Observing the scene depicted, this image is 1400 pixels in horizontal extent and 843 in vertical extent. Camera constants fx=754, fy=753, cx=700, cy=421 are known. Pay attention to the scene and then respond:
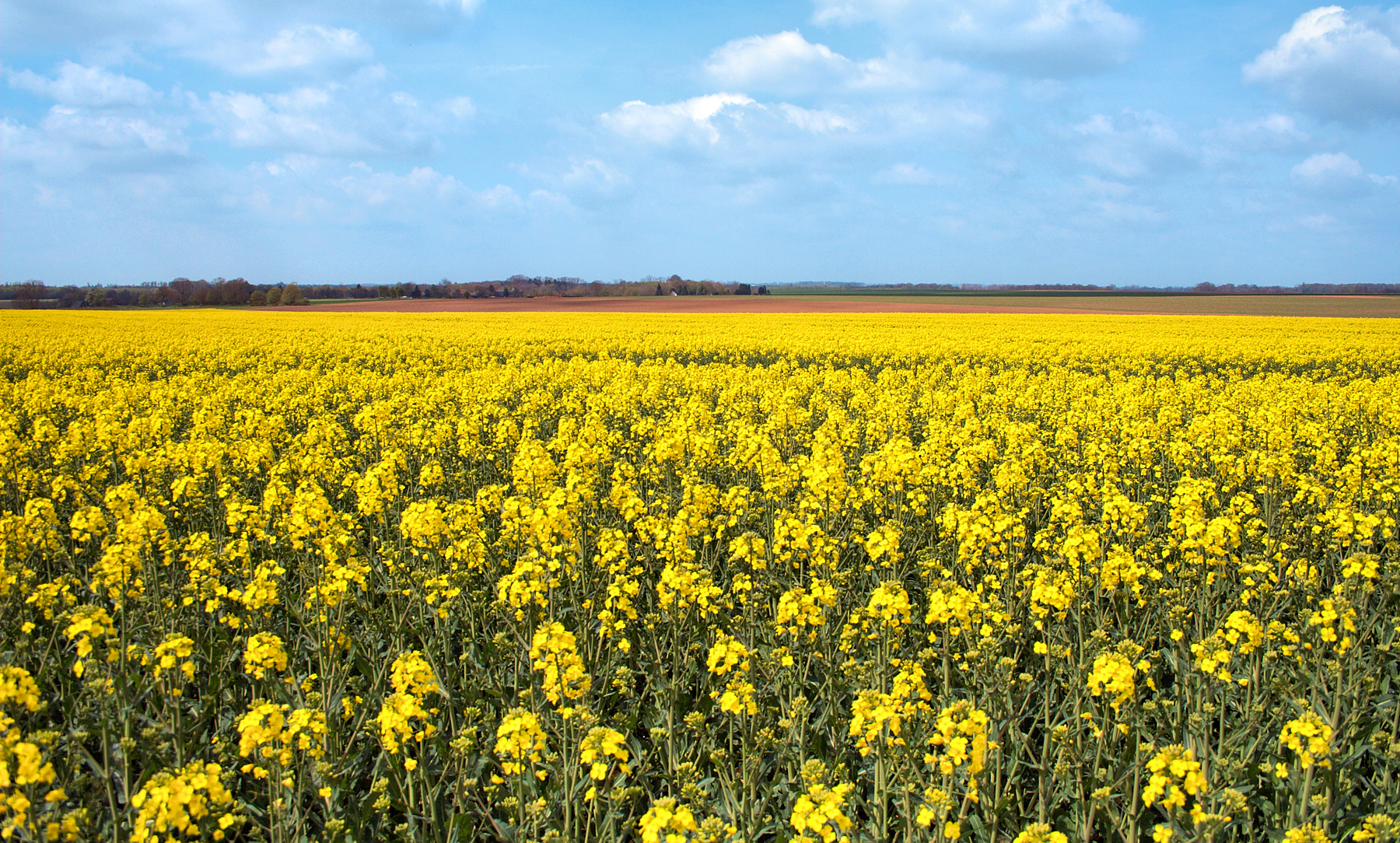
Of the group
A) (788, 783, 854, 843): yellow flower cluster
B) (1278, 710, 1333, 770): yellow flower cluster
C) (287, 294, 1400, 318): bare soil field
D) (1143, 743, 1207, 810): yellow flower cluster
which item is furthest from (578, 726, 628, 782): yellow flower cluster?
(287, 294, 1400, 318): bare soil field

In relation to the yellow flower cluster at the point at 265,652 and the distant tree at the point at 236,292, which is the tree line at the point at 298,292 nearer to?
the distant tree at the point at 236,292

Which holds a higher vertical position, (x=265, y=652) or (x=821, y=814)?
(x=265, y=652)

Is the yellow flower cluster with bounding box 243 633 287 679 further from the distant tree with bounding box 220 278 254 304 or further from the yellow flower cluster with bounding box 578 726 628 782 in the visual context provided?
the distant tree with bounding box 220 278 254 304

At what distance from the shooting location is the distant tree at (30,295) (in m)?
71.2

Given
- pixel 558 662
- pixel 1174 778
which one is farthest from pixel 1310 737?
pixel 558 662

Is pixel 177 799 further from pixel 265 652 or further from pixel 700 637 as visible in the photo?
pixel 700 637

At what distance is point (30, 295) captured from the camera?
7350 cm

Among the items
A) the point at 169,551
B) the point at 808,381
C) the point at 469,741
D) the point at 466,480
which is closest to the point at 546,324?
the point at 808,381

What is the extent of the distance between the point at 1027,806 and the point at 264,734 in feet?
13.6

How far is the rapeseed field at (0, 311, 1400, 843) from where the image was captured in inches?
142

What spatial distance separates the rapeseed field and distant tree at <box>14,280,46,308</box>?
269 feet

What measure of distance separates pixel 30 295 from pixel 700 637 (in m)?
95.2

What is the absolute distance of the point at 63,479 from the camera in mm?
7359

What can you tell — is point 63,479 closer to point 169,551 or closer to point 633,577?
point 169,551
